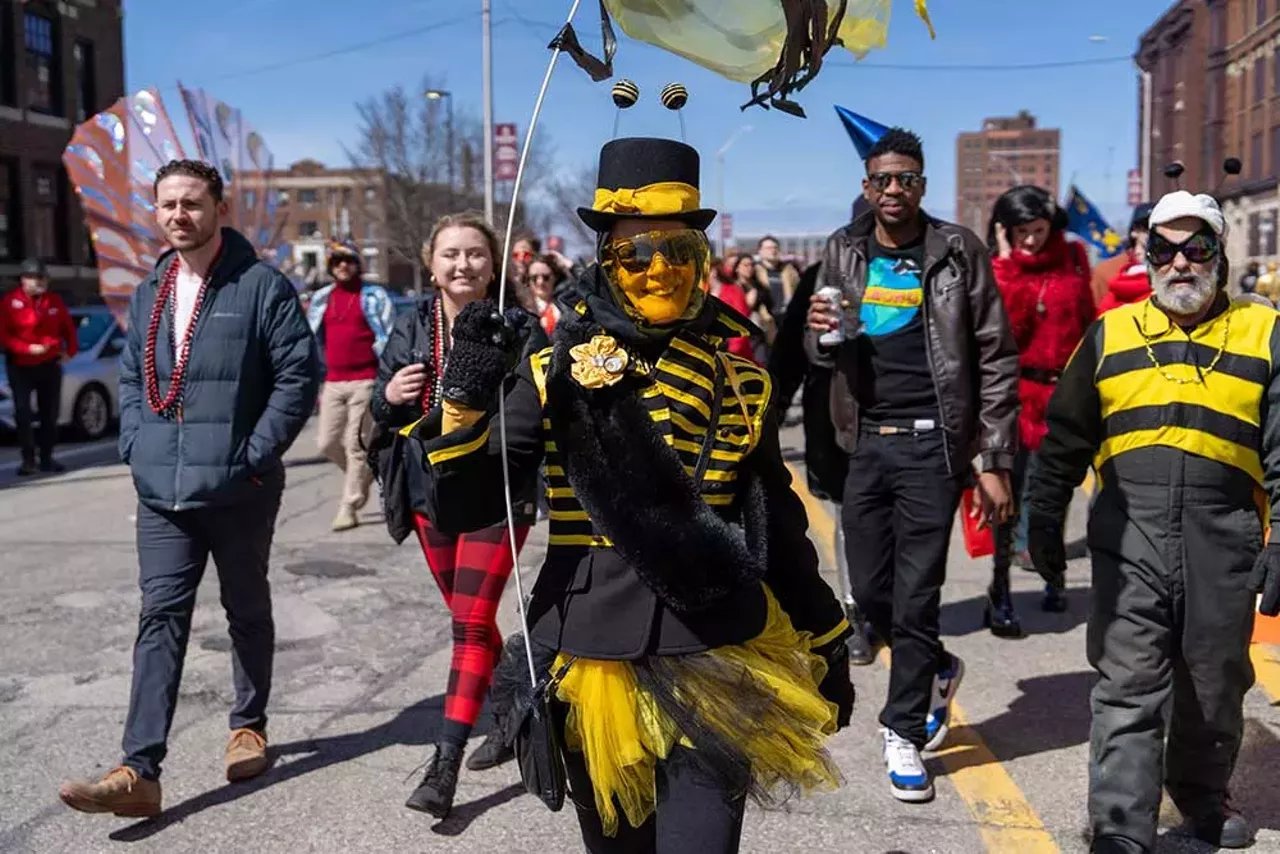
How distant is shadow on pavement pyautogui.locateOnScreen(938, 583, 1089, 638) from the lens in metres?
6.33

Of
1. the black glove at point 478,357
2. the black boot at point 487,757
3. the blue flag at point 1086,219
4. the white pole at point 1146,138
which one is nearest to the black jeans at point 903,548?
the black boot at point 487,757

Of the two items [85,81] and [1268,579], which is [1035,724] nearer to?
[1268,579]

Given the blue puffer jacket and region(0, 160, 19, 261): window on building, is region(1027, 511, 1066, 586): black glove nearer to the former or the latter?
the blue puffer jacket

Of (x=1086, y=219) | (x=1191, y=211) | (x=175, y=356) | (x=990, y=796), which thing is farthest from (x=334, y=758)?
(x=1086, y=219)

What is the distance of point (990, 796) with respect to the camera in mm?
4188

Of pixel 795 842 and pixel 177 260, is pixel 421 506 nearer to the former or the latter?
pixel 177 260

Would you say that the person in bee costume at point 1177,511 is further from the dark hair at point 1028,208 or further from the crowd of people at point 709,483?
the dark hair at point 1028,208

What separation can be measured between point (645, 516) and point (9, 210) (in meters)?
31.5

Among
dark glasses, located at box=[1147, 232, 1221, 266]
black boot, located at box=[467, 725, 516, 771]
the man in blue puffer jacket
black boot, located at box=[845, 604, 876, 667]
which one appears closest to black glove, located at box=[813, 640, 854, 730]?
dark glasses, located at box=[1147, 232, 1221, 266]

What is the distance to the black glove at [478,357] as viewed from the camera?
2375mm

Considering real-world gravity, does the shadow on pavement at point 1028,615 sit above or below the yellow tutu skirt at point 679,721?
below

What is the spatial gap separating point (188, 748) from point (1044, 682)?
3490 millimetres

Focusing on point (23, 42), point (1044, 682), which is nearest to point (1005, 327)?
point (1044, 682)

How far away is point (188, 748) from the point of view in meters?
4.72
